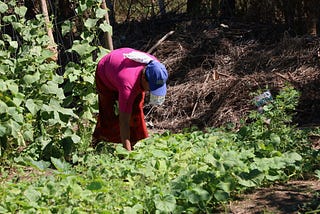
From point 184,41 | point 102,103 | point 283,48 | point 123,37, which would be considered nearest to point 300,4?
point 283,48

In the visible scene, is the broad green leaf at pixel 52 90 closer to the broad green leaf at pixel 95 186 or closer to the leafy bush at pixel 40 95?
the leafy bush at pixel 40 95

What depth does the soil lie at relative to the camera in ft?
25.9

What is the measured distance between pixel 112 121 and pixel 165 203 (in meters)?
2.33

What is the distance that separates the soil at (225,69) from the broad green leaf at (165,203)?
98.7 inches

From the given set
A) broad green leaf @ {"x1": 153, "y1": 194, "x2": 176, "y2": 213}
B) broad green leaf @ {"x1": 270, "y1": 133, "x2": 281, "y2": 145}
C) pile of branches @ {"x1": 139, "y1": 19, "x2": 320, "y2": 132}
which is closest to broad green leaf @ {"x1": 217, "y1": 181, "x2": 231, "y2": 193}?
broad green leaf @ {"x1": 153, "y1": 194, "x2": 176, "y2": 213}

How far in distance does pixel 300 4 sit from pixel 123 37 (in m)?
2.77

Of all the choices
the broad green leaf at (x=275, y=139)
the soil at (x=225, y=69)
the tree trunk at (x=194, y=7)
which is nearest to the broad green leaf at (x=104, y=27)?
the soil at (x=225, y=69)

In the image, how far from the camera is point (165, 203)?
4.08m

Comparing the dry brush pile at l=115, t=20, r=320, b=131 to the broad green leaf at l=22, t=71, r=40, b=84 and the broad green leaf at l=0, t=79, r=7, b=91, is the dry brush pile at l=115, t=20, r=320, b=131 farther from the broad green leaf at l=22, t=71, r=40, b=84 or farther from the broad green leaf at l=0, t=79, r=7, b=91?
the broad green leaf at l=0, t=79, r=7, b=91

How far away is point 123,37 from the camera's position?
1066cm

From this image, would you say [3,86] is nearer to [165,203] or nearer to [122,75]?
[122,75]

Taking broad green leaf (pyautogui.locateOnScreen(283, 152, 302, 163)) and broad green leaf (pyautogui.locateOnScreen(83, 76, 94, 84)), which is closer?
broad green leaf (pyautogui.locateOnScreen(283, 152, 302, 163))

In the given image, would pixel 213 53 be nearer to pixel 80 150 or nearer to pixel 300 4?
pixel 300 4

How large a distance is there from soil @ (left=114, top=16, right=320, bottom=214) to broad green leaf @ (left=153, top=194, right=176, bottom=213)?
251 centimetres
